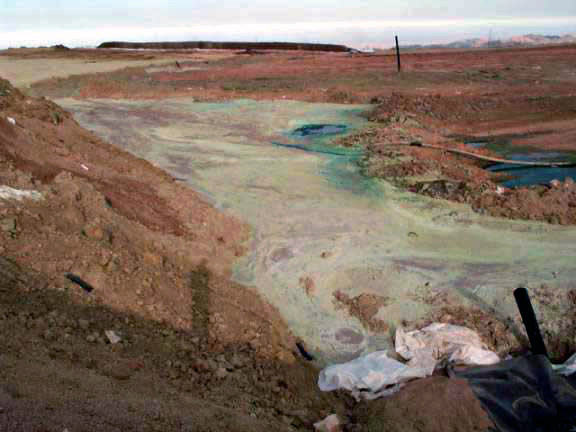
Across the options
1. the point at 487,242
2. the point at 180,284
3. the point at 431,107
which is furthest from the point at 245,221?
the point at 431,107

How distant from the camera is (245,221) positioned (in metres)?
9.40

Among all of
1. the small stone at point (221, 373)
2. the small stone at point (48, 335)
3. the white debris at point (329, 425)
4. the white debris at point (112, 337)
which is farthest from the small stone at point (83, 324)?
the white debris at point (329, 425)

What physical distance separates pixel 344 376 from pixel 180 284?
230cm

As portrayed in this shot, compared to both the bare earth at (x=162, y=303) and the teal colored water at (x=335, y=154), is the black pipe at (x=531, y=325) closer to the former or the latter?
the bare earth at (x=162, y=303)

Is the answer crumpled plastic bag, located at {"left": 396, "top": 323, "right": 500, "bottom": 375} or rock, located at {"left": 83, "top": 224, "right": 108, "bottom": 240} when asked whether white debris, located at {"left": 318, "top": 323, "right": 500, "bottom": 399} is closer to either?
crumpled plastic bag, located at {"left": 396, "top": 323, "right": 500, "bottom": 375}

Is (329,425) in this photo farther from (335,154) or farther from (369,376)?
(335,154)

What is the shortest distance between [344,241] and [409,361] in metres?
3.00

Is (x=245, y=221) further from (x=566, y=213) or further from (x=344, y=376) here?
(x=566, y=213)

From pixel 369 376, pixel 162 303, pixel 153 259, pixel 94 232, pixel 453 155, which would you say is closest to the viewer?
pixel 369 376

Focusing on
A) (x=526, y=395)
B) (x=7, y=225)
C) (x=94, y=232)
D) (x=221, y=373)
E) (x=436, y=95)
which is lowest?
(x=526, y=395)

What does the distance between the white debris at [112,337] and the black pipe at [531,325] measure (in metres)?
4.07

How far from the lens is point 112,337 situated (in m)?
5.02

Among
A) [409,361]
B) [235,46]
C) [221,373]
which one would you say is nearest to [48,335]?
[221,373]

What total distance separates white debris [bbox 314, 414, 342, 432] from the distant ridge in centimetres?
4891
